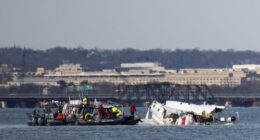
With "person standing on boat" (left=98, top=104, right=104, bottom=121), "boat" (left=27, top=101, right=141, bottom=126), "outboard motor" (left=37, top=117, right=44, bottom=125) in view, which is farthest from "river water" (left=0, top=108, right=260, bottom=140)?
"person standing on boat" (left=98, top=104, right=104, bottom=121)

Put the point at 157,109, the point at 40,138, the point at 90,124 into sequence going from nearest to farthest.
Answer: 1. the point at 40,138
2. the point at 90,124
3. the point at 157,109

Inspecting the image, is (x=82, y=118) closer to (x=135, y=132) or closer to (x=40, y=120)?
(x=40, y=120)

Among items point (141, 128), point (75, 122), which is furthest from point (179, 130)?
point (75, 122)

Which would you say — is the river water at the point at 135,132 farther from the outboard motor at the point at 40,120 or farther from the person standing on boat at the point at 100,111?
the person standing on boat at the point at 100,111

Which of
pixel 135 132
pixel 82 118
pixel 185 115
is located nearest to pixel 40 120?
pixel 82 118

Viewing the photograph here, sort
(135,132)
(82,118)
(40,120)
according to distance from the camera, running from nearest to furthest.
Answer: (135,132), (82,118), (40,120)

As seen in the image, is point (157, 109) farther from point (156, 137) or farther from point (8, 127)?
A: point (156, 137)

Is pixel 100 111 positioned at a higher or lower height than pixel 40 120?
higher

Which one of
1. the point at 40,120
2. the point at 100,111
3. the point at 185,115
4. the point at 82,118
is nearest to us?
the point at 100,111

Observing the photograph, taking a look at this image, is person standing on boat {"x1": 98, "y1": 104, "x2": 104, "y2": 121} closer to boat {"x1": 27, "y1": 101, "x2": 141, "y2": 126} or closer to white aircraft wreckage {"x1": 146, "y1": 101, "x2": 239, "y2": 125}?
boat {"x1": 27, "y1": 101, "x2": 141, "y2": 126}

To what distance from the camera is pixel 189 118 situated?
95.9 metres

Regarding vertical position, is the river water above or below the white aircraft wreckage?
below

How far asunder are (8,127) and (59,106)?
5192 millimetres

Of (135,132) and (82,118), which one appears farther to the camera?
(82,118)
